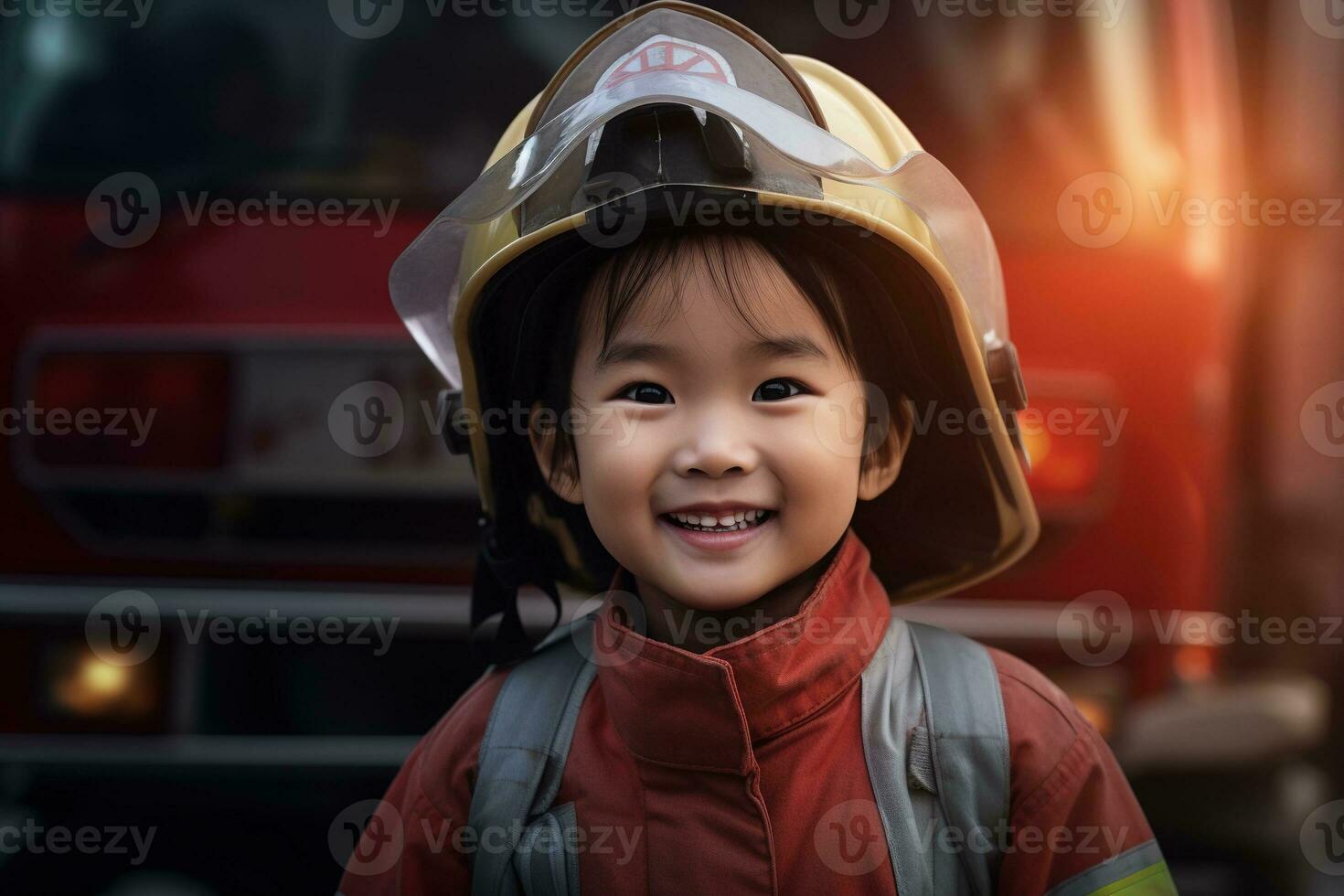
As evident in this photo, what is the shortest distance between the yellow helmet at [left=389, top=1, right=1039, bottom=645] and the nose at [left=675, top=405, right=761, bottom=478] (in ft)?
0.78

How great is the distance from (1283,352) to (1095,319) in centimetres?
204

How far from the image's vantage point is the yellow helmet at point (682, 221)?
1469 millimetres

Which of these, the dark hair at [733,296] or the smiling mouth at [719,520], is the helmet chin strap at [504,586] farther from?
the smiling mouth at [719,520]

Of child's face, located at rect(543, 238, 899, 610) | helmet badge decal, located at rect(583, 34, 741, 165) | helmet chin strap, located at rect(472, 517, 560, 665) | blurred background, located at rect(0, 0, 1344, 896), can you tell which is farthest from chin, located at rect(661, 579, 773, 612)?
blurred background, located at rect(0, 0, 1344, 896)

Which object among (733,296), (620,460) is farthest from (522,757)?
(733,296)

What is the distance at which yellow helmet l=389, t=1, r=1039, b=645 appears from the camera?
1.47m

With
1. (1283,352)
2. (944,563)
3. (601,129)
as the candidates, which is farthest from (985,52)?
(1283,352)

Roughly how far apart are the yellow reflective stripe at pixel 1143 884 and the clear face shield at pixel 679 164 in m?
0.75

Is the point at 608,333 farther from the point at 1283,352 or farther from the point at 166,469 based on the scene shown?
the point at 1283,352

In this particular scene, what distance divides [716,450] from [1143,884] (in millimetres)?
716

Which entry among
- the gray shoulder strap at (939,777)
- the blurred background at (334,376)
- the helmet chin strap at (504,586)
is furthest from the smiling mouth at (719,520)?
the blurred background at (334,376)

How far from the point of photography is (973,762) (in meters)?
1.53

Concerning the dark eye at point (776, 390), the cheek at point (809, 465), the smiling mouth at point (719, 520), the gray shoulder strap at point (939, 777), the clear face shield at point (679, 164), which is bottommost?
the gray shoulder strap at point (939, 777)

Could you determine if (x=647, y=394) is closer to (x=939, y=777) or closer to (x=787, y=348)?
(x=787, y=348)
